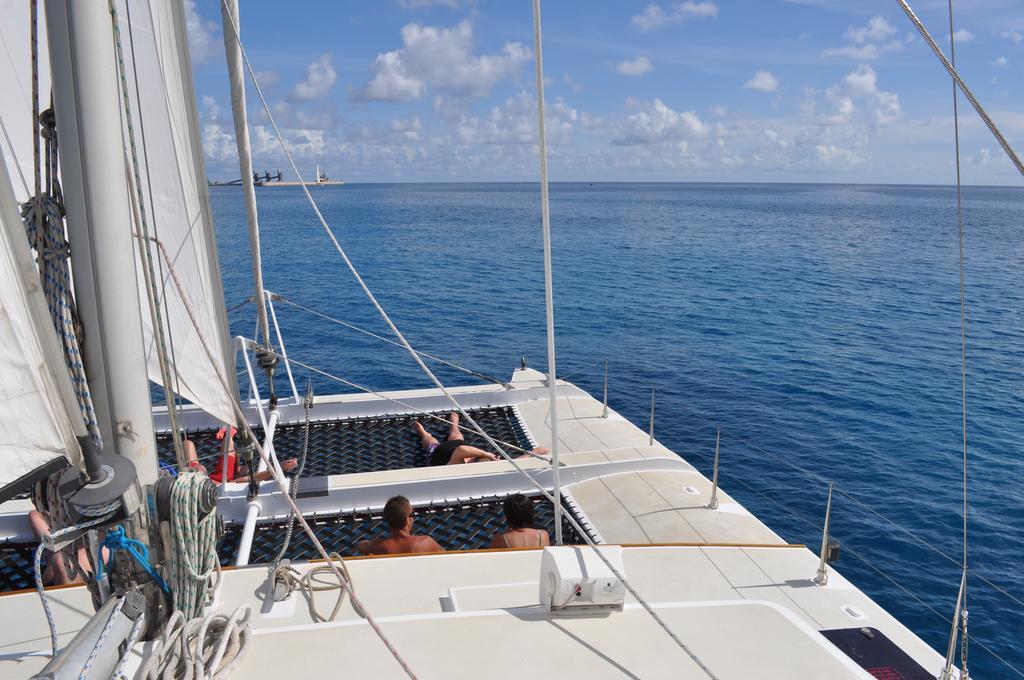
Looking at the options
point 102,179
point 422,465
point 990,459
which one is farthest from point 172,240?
point 990,459

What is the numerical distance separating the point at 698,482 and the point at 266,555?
16.8 ft

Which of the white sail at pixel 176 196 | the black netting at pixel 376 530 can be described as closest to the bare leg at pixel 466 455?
the black netting at pixel 376 530

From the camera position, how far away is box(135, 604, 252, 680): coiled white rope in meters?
2.80

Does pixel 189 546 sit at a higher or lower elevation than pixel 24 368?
lower

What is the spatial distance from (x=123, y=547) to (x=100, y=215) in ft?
4.46

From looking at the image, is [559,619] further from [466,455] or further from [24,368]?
[466,455]

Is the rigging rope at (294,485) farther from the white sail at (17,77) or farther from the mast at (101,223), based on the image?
the white sail at (17,77)

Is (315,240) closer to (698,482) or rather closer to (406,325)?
(406,325)

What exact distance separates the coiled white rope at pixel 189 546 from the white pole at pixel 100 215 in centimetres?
25

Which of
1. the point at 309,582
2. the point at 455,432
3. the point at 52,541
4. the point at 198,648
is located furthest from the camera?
the point at 455,432

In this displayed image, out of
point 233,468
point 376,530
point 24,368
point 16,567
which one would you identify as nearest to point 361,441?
point 233,468

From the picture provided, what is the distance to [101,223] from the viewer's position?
2.57 metres

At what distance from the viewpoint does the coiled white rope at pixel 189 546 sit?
288cm

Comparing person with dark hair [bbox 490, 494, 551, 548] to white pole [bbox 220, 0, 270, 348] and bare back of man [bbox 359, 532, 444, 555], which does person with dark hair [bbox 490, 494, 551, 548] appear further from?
white pole [bbox 220, 0, 270, 348]
